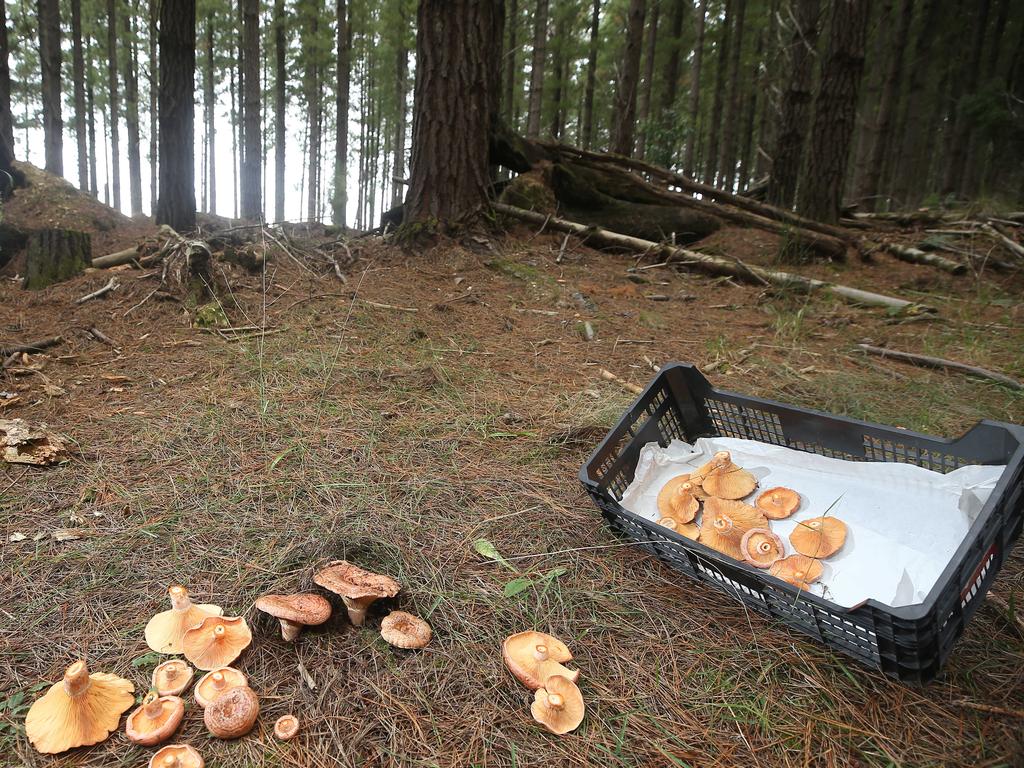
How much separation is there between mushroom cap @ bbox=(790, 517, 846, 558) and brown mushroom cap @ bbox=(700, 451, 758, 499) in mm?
257

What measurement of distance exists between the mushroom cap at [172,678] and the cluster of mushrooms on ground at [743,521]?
136cm

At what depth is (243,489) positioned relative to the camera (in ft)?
6.81

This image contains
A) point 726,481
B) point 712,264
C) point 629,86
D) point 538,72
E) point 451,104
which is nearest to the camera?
point 726,481

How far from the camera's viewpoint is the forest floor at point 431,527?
1.21 m

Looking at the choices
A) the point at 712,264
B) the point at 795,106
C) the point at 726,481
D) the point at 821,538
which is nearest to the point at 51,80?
the point at 712,264

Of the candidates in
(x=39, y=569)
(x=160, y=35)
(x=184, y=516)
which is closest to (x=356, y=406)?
(x=184, y=516)

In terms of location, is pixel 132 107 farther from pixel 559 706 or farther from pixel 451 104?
pixel 559 706

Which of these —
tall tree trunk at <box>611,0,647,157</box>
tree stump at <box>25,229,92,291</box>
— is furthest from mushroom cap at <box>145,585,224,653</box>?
tall tree trunk at <box>611,0,647,157</box>

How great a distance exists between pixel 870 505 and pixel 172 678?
2067mm

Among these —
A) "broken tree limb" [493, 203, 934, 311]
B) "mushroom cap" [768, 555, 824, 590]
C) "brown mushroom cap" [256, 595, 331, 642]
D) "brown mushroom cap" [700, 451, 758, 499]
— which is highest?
"broken tree limb" [493, 203, 934, 311]

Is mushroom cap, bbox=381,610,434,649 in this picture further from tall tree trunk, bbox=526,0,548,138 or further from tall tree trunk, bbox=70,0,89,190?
tall tree trunk, bbox=70,0,89,190

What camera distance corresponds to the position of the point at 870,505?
184 centimetres

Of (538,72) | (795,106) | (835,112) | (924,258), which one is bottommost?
(924,258)

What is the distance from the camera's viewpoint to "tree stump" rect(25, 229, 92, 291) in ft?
14.1
